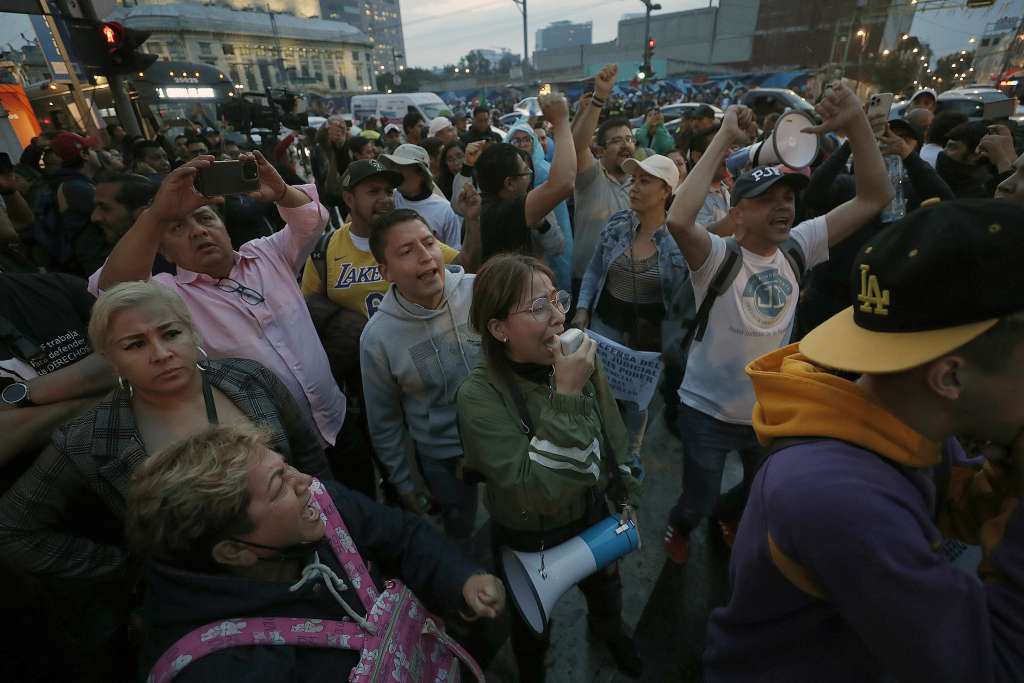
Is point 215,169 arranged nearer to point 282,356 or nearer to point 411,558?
point 282,356

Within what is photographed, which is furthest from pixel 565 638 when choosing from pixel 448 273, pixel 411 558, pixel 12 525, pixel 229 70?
pixel 229 70

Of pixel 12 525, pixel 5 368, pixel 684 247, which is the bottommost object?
pixel 12 525

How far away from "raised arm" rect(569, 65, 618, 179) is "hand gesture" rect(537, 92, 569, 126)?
1.12 ft

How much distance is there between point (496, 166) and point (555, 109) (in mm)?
653

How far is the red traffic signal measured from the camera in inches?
211

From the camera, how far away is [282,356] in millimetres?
2443

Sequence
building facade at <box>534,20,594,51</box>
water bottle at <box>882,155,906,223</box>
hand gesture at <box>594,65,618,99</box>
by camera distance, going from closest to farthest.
Result: hand gesture at <box>594,65,618,99</box> → water bottle at <box>882,155,906,223</box> → building facade at <box>534,20,594,51</box>

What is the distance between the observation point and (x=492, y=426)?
5.49ft

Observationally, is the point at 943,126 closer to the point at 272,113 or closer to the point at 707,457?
the point at 707,457

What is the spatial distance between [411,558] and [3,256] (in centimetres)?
355

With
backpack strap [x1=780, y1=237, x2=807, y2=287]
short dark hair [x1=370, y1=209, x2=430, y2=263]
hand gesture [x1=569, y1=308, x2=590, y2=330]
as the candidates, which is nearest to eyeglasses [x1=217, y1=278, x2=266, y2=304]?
short dark hair [x1=370, y1=209, x2=430, y2=263]

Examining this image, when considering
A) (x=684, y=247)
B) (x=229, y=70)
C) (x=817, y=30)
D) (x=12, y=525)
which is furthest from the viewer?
(x=229, y=70)

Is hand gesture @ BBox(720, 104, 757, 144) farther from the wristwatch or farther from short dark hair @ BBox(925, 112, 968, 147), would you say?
short dark hair @ BBox(925, 112, 968, 147)

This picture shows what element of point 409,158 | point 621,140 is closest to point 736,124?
point 621,140
